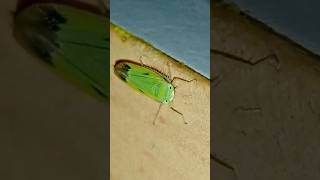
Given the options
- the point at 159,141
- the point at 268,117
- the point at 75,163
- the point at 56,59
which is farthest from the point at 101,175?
the point at 268,117

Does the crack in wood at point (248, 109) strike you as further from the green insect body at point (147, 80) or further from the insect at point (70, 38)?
the insect at point (70, 38)

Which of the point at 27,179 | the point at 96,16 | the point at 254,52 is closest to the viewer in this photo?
the point at 254,52

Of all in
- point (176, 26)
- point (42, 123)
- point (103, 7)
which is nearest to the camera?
point (176, 26)

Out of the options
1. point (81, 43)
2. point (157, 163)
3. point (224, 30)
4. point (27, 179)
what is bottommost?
point (27, 179)

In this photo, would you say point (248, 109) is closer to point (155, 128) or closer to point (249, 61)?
point (249, 61)

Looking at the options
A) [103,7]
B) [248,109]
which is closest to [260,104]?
[248,109]

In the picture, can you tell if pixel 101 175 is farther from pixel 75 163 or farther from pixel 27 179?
pixel 27 179
